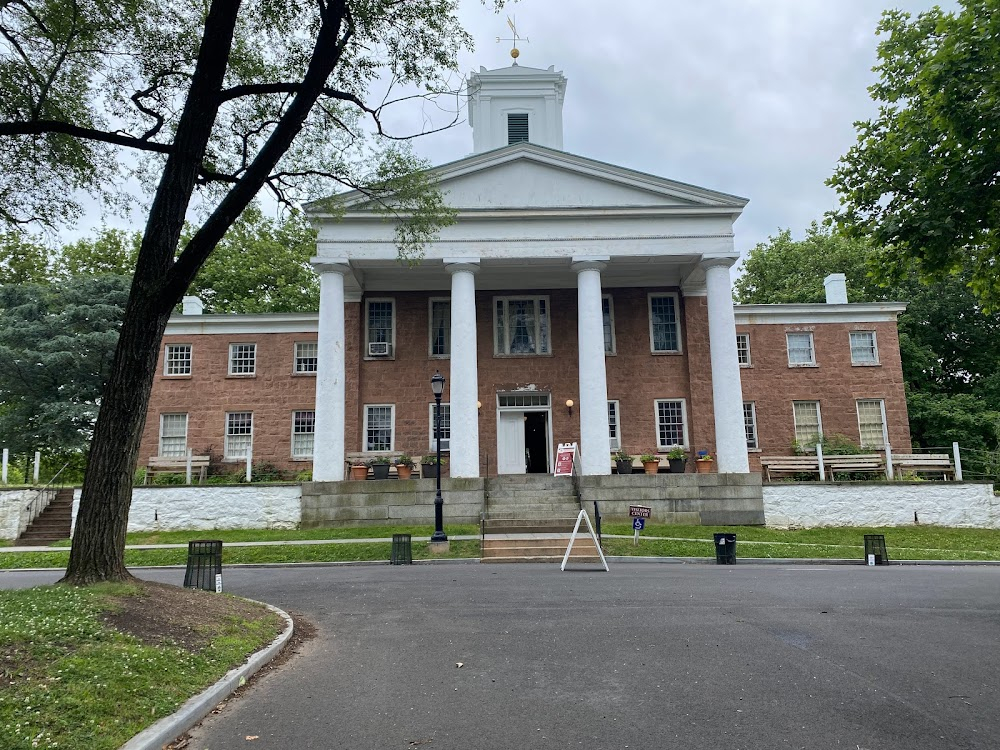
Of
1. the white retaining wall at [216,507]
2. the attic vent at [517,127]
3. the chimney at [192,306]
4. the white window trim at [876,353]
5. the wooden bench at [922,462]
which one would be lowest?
the white retaining wall at [216,507]

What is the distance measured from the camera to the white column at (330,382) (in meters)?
22.2

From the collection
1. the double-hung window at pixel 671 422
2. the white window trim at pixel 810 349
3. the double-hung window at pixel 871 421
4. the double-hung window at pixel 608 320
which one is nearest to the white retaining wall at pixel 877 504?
the double-hung window at pixel 671 422

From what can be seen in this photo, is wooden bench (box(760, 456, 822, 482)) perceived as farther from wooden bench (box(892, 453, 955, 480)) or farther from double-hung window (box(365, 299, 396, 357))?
double-hung window (box(365, 299, 396, 357))

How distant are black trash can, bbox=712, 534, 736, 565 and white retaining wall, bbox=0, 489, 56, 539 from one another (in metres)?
19.9

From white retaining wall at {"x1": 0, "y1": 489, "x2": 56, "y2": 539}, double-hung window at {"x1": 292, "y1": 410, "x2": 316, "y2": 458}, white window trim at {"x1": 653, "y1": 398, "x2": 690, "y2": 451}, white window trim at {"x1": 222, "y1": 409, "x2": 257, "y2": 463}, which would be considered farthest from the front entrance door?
white retaining wall at {"x1": 0, "y1": 489, "x2": 56, "y2": 539}

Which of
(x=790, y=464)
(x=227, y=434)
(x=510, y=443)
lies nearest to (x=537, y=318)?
(x=510, y=443)

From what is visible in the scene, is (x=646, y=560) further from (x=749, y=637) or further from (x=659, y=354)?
(x=659, y=354)

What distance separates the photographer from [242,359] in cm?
2845

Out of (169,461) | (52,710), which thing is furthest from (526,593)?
(169,461)

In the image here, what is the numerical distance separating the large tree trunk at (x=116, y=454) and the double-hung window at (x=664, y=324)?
2056 centimetres

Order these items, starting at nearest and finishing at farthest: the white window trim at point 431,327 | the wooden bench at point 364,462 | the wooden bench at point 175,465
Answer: the wooden bench at point 364,462, the wooden bench at point 175,465, the white window trim at point 431,327

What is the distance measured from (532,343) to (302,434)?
944 centimetres

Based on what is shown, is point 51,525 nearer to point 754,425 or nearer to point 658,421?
point 658,421

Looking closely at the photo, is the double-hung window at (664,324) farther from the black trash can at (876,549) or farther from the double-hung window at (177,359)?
the double-hung window at (177,359)
